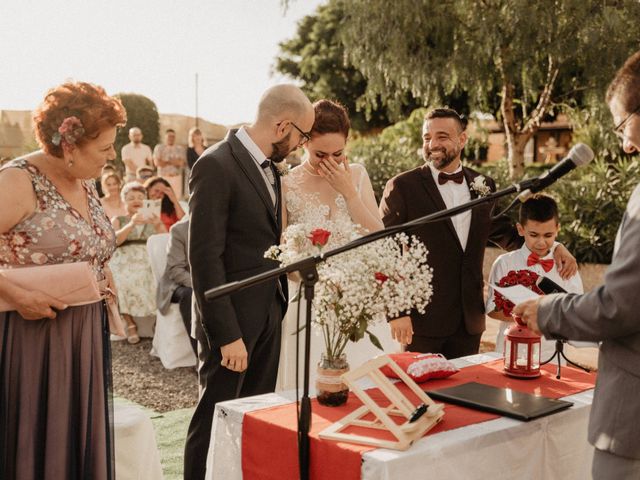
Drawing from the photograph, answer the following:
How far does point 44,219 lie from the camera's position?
2.72 meters

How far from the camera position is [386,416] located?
6.89 ft

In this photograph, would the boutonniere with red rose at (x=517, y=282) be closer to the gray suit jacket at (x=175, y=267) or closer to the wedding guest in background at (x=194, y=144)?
the gray suit jacket at (x=175, y=267)

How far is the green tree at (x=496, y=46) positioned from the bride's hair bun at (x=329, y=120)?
31.7 feet

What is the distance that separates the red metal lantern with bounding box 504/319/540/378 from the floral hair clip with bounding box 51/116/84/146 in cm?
189

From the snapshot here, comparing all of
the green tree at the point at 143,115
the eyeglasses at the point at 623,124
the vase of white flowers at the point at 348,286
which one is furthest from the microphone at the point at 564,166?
the green tree at the point at 143,115

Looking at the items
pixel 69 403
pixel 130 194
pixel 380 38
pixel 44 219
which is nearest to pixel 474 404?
pixel 69 403

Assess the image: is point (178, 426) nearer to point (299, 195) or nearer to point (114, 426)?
point (114, 426)

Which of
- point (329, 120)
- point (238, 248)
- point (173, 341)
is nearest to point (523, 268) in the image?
point (329, 120)

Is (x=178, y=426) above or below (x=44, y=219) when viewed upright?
below

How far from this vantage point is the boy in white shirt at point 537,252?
12.0 feet

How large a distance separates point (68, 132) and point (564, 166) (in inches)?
72.3

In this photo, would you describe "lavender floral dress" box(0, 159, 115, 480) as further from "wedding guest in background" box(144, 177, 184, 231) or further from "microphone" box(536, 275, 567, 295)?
"wedding guest in background" box(144, 177, 184, 231)

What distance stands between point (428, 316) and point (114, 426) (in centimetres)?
166

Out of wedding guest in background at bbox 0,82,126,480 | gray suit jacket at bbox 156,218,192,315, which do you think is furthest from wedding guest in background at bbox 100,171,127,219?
wedding guest in background at bbox 0,82,126,480
